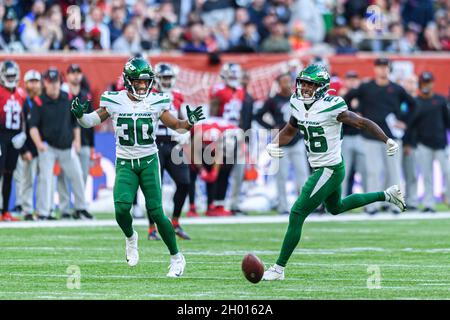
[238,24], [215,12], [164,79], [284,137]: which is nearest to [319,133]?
[284,137]

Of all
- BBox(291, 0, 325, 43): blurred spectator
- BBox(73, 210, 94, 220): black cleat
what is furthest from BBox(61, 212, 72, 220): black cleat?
BBox(291, 0, 325, 43): blurred spectator

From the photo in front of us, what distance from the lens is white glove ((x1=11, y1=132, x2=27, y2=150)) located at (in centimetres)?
1515

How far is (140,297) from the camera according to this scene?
8.01 meters

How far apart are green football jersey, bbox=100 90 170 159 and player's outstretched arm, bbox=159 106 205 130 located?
86 millimetres

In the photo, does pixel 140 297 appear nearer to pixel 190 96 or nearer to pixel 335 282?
pixel 335 282

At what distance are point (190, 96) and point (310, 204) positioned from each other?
9.45m

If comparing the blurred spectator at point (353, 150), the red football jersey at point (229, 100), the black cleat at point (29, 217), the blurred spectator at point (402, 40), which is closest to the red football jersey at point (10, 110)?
the black cleat at point (29, 217)

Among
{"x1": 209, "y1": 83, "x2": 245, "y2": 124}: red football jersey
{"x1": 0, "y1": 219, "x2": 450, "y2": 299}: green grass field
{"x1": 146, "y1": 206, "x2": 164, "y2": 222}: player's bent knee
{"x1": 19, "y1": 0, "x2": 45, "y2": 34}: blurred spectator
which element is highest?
{"x1": 19, "y1": 0, "x2": 45, "y2": 34}: blurred spectator

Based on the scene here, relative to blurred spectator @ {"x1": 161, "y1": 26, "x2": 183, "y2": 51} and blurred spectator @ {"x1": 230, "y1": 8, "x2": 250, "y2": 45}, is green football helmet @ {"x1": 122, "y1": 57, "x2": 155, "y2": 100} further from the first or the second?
blurred spectator @ {"x1": 230, "y1": 8, "x2": 250, "y2": 45}

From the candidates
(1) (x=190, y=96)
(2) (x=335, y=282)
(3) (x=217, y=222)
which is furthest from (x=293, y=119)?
(1) (x=190, y=96)

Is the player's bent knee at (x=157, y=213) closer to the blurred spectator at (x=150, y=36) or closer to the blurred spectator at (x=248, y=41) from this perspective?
the blurred spectator at (x=150, y=36)

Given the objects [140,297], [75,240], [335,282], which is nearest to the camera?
[140,297]

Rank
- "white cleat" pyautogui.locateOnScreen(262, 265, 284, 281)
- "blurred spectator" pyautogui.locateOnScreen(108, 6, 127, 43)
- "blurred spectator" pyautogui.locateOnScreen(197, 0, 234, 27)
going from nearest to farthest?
"white cleat" pyautogui.locateOnScreen(262, 265, 284, 281), "blurred spectator" pyautogui.locateOnScreen(108, 6, 127, 43), "blurred spectator" pyautogui.locateOnScreen(197, 0, 234, 27)

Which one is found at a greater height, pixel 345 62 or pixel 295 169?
pixel 345 62
